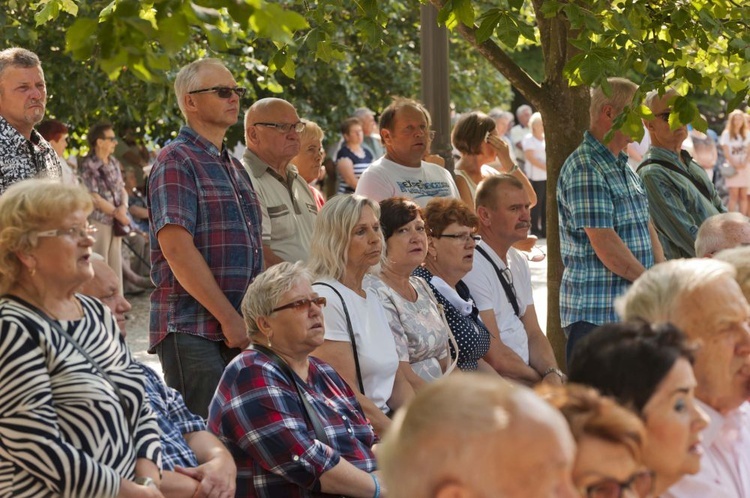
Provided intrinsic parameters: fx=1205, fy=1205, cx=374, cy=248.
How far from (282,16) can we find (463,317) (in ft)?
11.5

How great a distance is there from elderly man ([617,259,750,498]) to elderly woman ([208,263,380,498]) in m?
1.43

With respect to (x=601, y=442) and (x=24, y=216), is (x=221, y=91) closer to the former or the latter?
(x=24, y=216)

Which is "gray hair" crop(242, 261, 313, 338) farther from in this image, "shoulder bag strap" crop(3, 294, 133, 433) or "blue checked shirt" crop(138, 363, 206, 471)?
"shoulder bag strap" crop(3, 294, 133, 433)

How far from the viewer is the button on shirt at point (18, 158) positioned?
18.7 ft

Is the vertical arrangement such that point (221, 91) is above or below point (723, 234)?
above

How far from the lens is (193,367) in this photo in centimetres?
544

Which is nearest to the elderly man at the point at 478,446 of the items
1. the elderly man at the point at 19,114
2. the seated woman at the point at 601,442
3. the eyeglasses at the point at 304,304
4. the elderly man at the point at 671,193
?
the seated woman at the point at 601,442

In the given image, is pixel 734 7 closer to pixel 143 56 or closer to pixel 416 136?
pixel 416 136

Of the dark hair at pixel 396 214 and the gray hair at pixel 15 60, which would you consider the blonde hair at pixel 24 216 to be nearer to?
the gray hair at pixel 15 60

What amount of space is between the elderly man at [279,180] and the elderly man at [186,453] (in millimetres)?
2336

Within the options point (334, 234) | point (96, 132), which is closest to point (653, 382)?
point (334, 234)

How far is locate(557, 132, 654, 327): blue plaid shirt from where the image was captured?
6.58 metres

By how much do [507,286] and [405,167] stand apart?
123 centimetres

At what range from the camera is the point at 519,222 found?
6844mm
